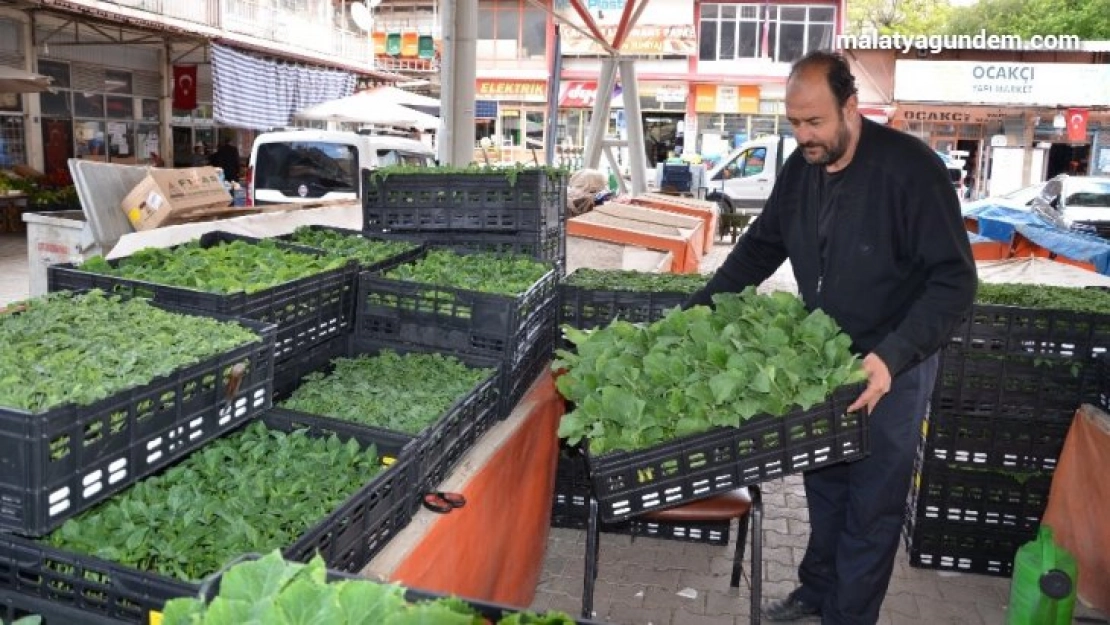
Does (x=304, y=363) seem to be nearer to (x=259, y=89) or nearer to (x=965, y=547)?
(x=965, y=547)

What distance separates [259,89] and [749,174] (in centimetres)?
1151

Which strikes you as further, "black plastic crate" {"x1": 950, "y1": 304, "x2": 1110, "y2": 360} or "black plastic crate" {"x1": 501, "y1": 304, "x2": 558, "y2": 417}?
"black plastic crate" {"x1": 950, "y1": 304, "x2": 1110, "y2": 360}

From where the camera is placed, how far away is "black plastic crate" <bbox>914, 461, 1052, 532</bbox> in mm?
4852

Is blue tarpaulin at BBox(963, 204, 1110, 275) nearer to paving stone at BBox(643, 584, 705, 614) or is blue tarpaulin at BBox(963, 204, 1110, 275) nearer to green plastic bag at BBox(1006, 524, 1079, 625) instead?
green plastic bag at BBox(1006, 524, 1079, 625)

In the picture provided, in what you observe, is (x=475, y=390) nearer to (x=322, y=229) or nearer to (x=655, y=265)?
(x=322, y=229)

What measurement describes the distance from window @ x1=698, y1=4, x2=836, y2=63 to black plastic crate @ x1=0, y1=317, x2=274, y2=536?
36164 millimetres

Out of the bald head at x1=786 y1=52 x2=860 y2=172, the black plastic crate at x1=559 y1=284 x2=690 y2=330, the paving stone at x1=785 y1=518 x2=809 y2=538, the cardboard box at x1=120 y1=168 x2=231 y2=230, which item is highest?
the bald head at x1=786 y1=52 x2=860 y2=172

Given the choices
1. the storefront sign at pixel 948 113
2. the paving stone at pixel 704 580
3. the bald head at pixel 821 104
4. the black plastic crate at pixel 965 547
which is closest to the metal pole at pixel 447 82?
the paving stone at pixel 704 580

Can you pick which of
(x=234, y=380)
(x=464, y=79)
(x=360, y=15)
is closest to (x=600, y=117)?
(x=464, y=79)

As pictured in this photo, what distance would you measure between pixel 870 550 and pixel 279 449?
2.24 meters

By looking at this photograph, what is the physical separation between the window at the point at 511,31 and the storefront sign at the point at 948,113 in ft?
47.3

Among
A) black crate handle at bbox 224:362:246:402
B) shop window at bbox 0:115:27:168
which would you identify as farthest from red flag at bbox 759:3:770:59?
black crate handle at bbox 224:362:246:402

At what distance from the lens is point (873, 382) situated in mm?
3115

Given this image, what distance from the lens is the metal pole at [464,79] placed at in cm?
802
